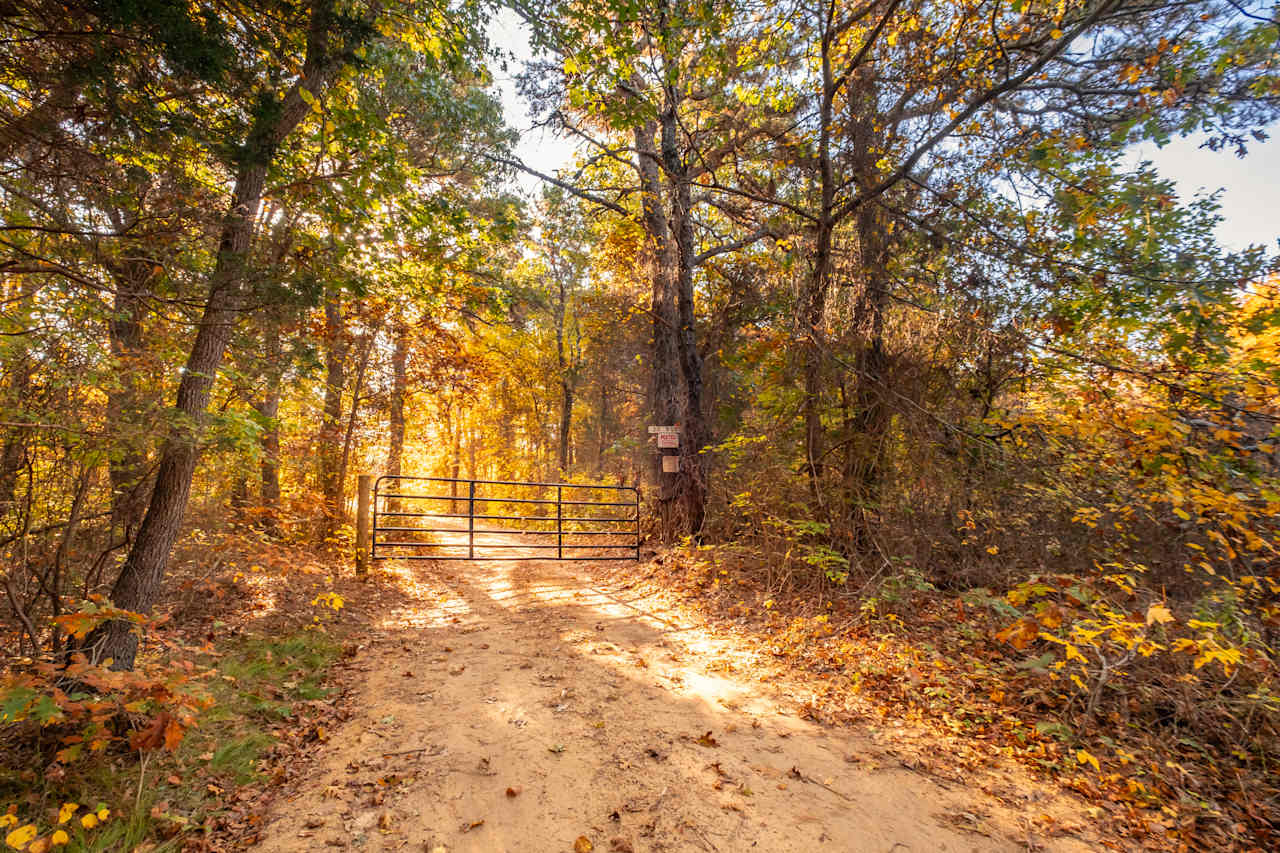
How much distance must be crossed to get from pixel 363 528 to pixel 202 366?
12.3 feet

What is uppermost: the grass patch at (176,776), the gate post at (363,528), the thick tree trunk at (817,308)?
the thick tree trunk at (817,308)

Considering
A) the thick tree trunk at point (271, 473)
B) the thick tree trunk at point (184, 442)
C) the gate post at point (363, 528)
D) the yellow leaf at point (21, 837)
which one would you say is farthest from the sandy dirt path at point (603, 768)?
the thick tree trunk at point (271, 473)

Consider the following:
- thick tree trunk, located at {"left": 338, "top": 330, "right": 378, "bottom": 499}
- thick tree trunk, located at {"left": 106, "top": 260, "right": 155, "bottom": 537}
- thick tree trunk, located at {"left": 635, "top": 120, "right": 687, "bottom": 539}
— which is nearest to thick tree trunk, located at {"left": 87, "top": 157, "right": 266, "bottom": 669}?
thick tree trunk, located at {"left": 106, "top": 260, "right": 155, "bottom": 537}

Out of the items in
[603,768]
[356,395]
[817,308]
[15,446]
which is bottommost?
[603,768]

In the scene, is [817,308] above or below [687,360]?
above

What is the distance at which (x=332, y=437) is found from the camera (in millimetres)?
8266

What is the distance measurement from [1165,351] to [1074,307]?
36.7 inches

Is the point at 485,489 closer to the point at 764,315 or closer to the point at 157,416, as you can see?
the point at 764,315

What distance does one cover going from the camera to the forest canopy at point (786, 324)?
2920 millimetres

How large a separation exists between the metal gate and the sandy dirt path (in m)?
1.88

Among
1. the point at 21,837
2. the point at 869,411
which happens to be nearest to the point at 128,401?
the point at 21,837

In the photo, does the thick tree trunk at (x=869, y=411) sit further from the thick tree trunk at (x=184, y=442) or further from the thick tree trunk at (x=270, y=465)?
the thick tree trunk at (x=270, y=465)

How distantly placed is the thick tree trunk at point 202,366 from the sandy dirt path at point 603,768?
5.20 ft

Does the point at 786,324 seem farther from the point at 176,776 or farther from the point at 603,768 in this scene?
the point at 176,776
